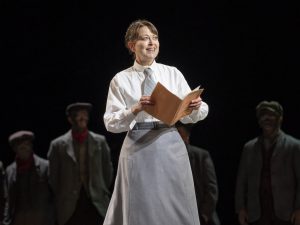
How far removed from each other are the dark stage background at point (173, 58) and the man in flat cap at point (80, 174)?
72cm

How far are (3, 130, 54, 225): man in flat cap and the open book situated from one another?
2.82m

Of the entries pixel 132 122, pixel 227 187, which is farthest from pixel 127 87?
pixel 227 187

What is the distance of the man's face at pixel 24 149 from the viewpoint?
19.4 ft

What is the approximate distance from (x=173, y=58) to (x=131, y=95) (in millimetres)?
2906

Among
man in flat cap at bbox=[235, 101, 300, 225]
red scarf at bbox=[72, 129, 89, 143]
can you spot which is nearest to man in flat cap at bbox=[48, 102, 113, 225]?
red scarf at bbox=[72, 129, 89, 143]

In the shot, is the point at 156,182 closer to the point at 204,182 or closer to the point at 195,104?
the point at 195,104

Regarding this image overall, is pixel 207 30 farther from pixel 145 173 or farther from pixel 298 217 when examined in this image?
pixel 145 173

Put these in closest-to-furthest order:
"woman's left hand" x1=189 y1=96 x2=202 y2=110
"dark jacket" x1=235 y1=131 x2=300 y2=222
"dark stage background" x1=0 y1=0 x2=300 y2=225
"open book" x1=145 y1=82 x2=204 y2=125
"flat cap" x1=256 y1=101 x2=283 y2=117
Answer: "open book" x1=145 y1=82 x2=204 y2=125
"woman's left hand" x1=189 y1=96 x2=202 y2=110
"dark jacket" x1=235 y1=131 x2=300 y2=222
"flat cap" x1=256 y1=101 x2=283 y2=117
"dark stage background" x1=0 y1=0 x2=300 y2=225

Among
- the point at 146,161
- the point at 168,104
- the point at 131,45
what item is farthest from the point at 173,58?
the point at 168,104

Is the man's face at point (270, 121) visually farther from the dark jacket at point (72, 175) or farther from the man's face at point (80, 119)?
the man's face at point (80, 119)

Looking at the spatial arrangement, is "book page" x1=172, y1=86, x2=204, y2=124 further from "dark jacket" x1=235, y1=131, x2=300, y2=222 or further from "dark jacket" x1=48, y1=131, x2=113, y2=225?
"dark jacket" x1=48, y1=131, x2=113, y2=225

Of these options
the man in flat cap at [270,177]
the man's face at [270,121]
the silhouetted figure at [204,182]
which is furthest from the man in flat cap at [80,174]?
the man's face at [270,121]

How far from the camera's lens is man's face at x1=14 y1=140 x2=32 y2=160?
19.4 ft

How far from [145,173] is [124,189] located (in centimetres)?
14
